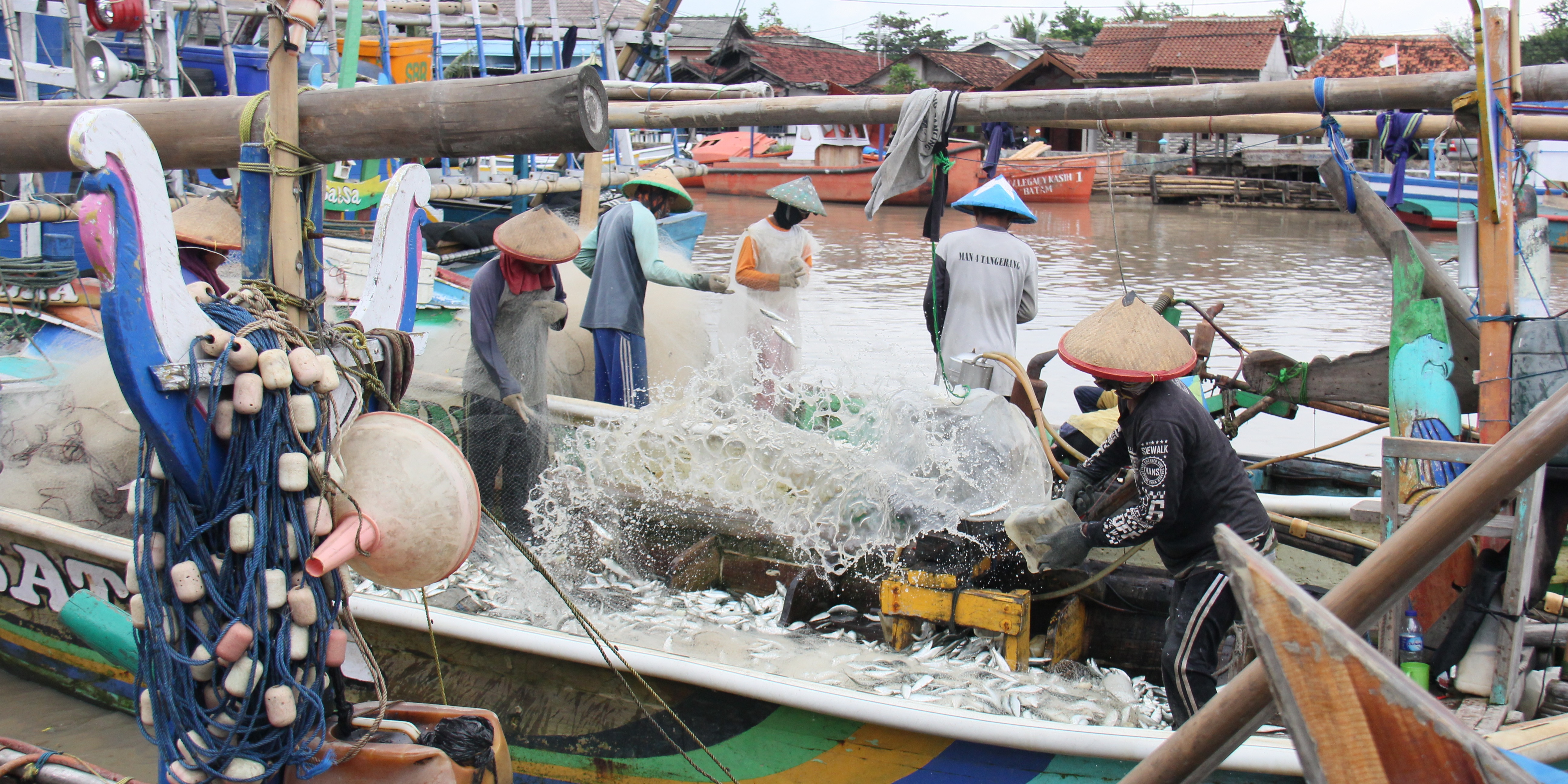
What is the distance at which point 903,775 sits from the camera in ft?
10.9

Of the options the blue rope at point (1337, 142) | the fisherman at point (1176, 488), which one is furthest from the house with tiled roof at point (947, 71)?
the fisherman at point (1176, 488)

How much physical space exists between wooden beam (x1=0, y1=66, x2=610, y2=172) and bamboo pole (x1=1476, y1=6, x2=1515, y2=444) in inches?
108

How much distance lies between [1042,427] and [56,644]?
4.55 metres

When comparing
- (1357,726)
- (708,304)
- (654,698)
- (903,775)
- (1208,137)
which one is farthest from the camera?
(1208,137)

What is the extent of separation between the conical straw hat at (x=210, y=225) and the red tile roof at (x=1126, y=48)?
31035 millimetres

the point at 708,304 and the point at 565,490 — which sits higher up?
the point at 708,304

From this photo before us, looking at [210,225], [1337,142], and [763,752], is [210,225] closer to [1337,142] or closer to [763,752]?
[763,752]

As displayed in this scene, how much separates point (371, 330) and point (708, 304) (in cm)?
497

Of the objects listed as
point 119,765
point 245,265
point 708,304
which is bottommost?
point 119,765

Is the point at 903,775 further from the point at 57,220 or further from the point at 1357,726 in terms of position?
the point at 57,220

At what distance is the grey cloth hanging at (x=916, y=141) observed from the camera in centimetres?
401

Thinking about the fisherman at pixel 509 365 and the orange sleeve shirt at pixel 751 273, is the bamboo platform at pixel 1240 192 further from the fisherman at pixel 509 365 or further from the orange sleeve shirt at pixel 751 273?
the fisherman at pixel 509 365

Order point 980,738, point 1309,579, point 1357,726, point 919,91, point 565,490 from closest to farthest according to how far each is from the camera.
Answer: point 1357,726 < point 980,738 < point 919,91 < point 1309,579 < point 565,490

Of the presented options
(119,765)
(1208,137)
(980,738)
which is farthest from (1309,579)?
(1208,137)
